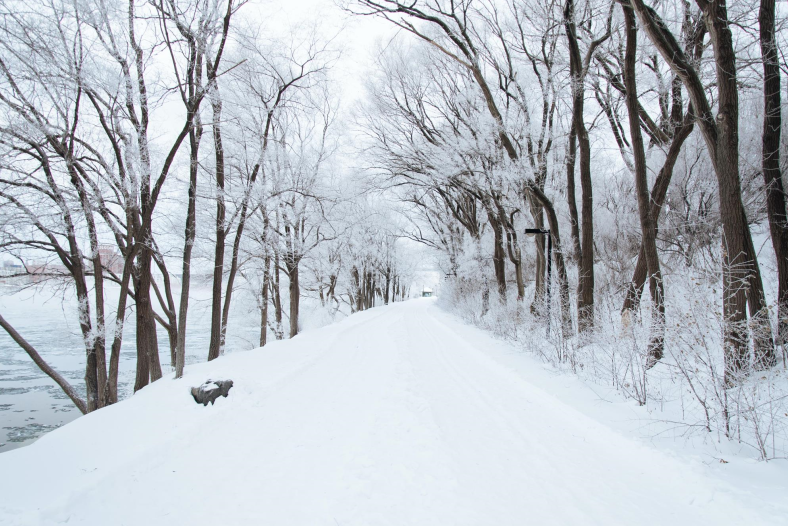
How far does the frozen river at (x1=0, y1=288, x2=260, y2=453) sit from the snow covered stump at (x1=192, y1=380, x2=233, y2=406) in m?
6.41

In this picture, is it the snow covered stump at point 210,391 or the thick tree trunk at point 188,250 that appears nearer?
the snow covered stump at point 210,391

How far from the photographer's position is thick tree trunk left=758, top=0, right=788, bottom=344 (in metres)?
4.88

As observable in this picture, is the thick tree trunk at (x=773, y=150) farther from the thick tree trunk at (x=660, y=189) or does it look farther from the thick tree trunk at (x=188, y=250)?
the thick tree trunk at (x=188, y=250)

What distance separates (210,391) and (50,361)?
1848 centimetres

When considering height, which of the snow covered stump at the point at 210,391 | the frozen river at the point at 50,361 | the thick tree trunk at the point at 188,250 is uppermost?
the thick tree trunk at the point at 188,250

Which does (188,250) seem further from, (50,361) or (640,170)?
(50,361)

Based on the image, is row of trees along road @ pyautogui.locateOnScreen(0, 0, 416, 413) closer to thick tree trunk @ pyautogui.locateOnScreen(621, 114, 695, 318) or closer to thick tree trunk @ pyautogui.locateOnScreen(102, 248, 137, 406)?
thick tree trunk @ pyautogui.locateOnScreen(102, 248, 137, 406)

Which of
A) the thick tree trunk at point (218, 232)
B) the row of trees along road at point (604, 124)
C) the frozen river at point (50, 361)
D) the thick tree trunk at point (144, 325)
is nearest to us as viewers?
the row of trees along road at point (604, 124)

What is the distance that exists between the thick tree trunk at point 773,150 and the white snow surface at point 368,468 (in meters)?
3.62

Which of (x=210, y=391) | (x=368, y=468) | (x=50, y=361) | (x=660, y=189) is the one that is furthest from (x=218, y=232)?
(x=50, y=361)

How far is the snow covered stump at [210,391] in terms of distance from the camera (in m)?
4.94

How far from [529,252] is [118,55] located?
62.3 feet

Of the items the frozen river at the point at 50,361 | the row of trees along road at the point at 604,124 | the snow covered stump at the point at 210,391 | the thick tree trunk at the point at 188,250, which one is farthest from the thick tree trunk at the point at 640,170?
the frozen river at the point at 50,361

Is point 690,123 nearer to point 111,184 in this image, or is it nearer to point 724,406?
point 724,406
